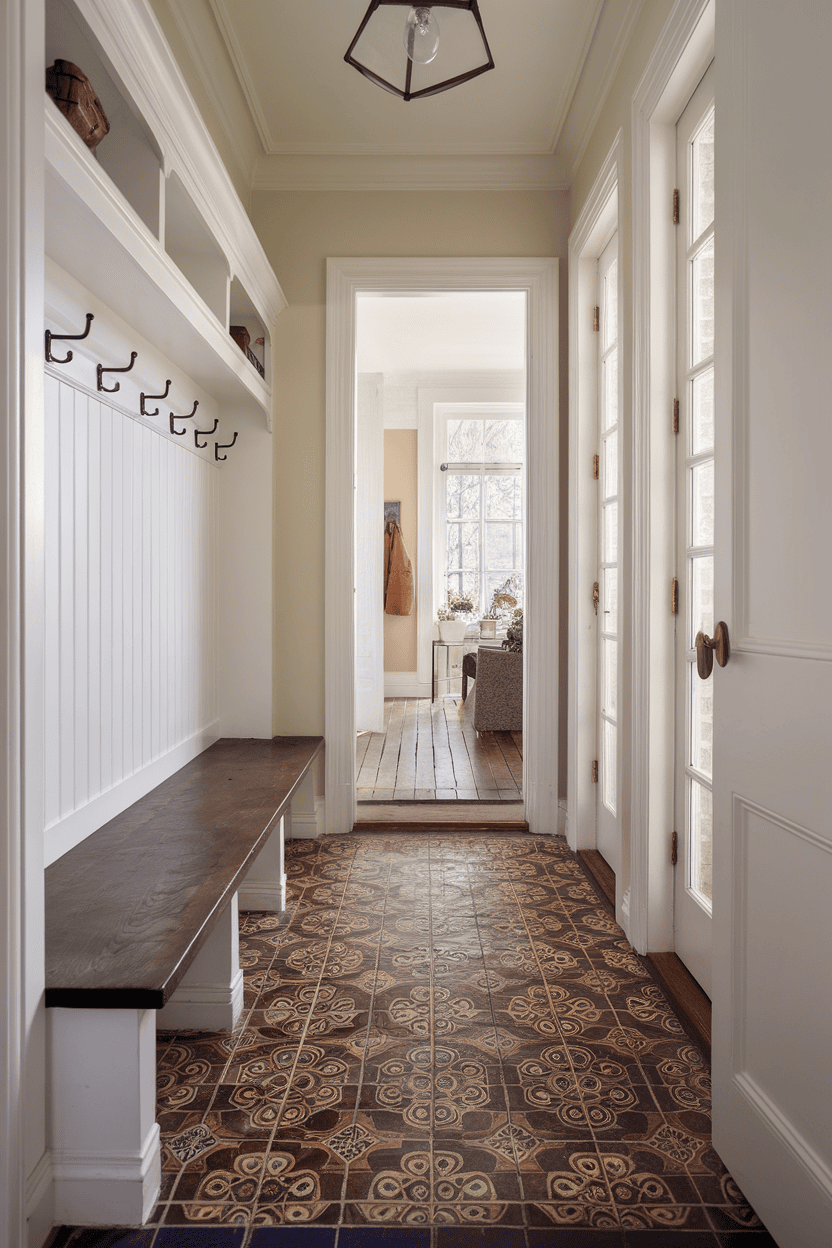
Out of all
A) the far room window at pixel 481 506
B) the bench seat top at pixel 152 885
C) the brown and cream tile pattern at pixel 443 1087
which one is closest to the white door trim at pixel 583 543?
the brown and cream tile pattern at pixel 443 1087

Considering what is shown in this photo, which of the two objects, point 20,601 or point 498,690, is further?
point 498,690

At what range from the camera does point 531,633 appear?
3.58 m

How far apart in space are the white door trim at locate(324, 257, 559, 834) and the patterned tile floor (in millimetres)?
1039

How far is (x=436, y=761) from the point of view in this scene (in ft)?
16.5

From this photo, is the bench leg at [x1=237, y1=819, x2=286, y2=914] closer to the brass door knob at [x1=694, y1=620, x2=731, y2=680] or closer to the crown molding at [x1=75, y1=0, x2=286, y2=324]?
the brass door knob at [x1=694, y1=620, x2=731, y2=680]

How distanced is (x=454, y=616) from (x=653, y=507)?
559cm

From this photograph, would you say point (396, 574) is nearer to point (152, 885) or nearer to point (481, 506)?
point (481, 506)

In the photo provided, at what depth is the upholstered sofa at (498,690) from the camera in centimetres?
591

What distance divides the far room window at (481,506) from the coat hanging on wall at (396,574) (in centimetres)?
47

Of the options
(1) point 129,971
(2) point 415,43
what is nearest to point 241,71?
(2) point 415,43

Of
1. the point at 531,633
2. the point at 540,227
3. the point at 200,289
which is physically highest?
the point at 540,227

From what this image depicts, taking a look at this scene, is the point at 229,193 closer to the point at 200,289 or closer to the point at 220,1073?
the point at 200,289

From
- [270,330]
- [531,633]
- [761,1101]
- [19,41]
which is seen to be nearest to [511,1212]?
[761,1101]

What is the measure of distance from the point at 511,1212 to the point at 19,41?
203cm
